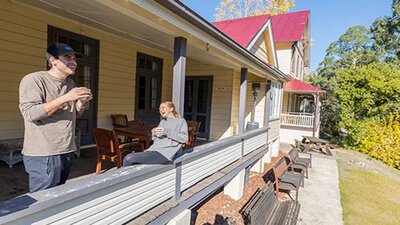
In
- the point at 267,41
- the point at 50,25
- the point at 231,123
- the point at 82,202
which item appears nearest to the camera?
the point at 82,202

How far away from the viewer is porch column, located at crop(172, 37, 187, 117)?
120 inches

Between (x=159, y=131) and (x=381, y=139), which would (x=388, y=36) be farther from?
(x=159, y=131)

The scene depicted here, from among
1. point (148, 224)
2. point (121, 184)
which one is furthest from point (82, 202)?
point (148, 224)

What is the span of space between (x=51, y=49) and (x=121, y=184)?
48.4 inches

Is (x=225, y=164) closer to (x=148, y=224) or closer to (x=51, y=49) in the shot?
(x=148, y=224)

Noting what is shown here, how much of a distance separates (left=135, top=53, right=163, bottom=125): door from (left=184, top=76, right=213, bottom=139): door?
1520 millimetres

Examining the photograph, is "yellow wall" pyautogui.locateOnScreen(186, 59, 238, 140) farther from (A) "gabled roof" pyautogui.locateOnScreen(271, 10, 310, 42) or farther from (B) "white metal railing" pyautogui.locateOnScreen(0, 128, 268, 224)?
(A) "gabled roof" pyautogui.locateOnScreen(271, 10, 310, 42)

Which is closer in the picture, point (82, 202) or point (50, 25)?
point (82, 202)

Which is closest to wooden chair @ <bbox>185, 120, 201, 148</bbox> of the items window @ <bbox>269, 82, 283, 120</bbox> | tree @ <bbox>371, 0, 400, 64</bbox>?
window @ <bbox>269, 82, 283, 120</bbox>

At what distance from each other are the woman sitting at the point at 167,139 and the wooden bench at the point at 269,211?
64.6 inches

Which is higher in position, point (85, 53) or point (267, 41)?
point (267, 41)

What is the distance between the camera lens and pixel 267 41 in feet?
33.6

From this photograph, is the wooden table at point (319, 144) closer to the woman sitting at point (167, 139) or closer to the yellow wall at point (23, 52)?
the yellow wall at point (23, 52)

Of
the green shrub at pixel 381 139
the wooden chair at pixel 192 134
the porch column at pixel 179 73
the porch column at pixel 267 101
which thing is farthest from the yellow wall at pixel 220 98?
the green shrub at pixel 381 139
